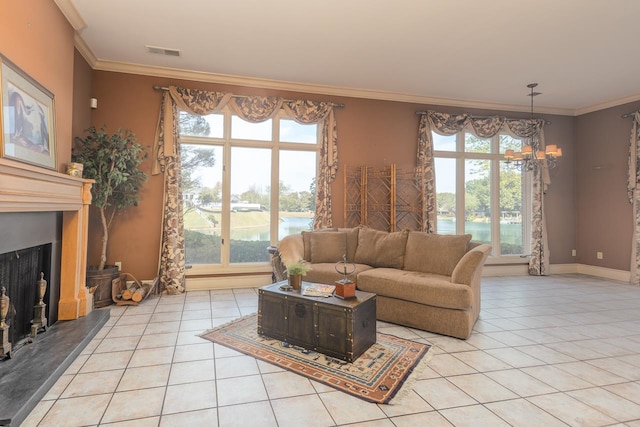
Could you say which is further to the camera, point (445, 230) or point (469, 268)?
point (445, 230)

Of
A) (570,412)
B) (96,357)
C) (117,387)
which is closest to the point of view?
(570,412)

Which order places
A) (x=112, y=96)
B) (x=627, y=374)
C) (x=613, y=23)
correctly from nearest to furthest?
(x=627, y=374) < (x=613, y=23) < (x=112, y=96)

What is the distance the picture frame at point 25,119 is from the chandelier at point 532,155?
5.02 metres

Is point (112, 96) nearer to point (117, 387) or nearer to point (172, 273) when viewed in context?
point (172, 273)

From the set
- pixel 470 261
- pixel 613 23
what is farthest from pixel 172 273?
pixel 613 23

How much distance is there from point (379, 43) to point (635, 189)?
487 cm

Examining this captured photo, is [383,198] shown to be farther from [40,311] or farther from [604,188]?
[40,311]

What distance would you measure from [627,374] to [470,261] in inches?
50.9

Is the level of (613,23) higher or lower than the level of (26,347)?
higher

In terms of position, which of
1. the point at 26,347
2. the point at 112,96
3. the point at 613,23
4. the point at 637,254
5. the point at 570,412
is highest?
the point at 613,23

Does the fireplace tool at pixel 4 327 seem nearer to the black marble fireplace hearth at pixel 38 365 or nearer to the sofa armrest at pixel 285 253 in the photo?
the black marble fireplace hearth at pixel 38 365

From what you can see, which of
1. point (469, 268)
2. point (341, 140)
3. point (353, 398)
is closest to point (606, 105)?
point (341, 140)

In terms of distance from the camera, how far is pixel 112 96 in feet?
14.3

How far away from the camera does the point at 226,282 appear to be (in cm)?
478
